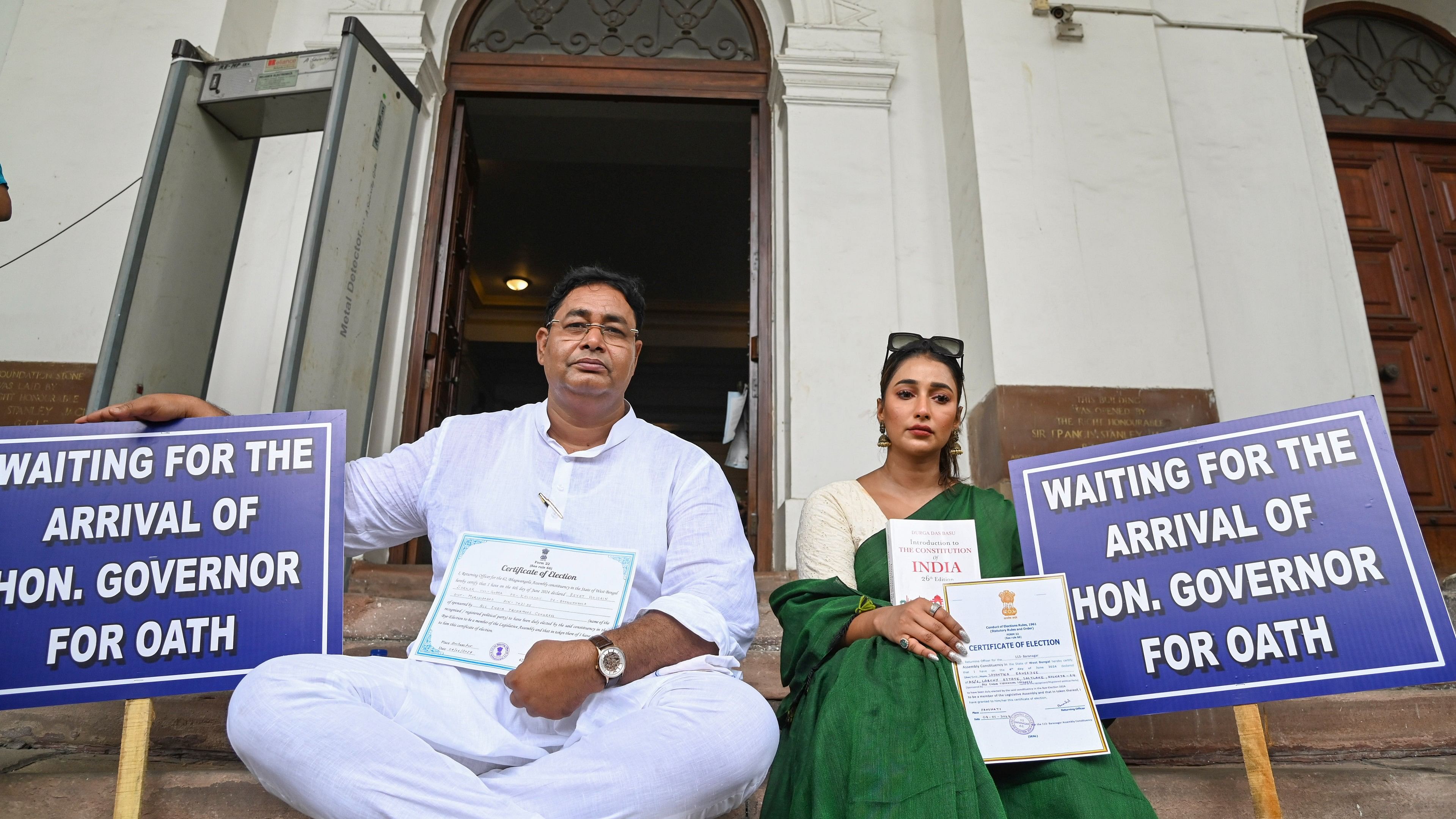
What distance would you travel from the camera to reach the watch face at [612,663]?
1.71m

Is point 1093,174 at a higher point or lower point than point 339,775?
higher

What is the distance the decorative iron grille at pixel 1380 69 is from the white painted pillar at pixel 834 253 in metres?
2.79

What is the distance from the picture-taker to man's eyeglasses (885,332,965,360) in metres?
2.46

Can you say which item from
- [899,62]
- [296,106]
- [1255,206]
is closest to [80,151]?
[296,106]

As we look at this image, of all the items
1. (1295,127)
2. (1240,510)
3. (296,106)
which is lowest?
(1240,510)

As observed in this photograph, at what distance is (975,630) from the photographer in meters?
1.83

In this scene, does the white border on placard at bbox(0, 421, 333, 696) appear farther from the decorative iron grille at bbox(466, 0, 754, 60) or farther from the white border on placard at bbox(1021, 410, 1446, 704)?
the decorative iron grille at bbox(466, 0, 754, 60)

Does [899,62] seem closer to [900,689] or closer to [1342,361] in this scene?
[1342,361]

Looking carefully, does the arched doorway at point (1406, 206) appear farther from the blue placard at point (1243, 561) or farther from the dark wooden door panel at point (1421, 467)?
the blue placard at point (1243, 561)

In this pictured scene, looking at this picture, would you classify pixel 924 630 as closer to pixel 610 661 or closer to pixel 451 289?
pixel 610 661

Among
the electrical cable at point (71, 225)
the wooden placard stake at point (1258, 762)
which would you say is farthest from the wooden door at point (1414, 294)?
the electrical cable at point (71, 225)

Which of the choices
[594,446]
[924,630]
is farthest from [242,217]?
[924,630]

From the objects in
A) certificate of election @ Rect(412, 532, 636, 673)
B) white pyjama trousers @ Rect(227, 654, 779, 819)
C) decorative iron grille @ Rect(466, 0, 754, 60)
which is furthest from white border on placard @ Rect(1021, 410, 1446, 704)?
decorative iron grille @ Rect(466, 0, 754, 60)

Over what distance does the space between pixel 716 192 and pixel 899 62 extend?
138 inches
